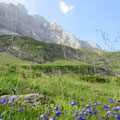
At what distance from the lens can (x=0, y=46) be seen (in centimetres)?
6425

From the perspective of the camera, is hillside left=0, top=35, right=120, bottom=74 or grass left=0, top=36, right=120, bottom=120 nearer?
grass left=0, top=36, right=120, bottom=120

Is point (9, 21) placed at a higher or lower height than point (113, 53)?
higher

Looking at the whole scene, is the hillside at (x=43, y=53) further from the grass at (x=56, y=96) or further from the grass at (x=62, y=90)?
the grass at (x=56, y=96)

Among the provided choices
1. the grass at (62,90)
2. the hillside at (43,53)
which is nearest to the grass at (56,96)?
the grass at (62,90)

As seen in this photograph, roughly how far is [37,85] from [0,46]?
214 ft

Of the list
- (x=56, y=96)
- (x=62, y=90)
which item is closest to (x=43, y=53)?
(x=56, y=96)

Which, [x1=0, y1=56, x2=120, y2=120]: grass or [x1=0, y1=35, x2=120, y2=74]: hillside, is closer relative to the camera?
[x1=0, y1=56, x2=120, y2=120]: grass

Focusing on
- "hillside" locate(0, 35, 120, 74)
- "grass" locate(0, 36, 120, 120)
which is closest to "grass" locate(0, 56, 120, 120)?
"grass" locate(0, 36, 120, 120)

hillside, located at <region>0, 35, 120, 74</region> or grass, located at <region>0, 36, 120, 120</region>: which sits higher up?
hillside, located at <region>0, 35, 120, 74</region>

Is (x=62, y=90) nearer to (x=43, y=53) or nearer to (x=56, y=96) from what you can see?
(x=56, y=96)

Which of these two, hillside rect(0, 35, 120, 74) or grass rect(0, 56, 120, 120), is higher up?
hillside rect(0, 35, 120, 74)

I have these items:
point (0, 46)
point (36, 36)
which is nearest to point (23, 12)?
point (36, 36)

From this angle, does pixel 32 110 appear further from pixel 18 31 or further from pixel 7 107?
pixel 18 31

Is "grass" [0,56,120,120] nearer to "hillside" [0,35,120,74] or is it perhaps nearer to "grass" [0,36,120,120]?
"grass" [0,36,120,120]
